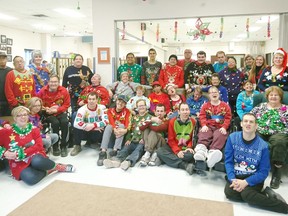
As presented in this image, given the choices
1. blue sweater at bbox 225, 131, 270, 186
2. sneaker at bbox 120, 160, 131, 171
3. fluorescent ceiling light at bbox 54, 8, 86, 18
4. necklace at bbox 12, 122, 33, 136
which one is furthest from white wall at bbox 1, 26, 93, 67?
blue sweater at bbox 225, 131, 270, 186

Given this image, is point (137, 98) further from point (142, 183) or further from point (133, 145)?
→ point (142, 183)

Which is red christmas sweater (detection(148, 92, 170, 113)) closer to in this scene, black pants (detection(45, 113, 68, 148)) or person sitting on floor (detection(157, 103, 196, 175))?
person sitting on floor (detection(157, 103, 196, 175))

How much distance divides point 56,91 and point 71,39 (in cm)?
1140

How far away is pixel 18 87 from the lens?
12.9 ft

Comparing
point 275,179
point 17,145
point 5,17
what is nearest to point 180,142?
point 275,179

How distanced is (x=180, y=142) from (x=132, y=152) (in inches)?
27.4

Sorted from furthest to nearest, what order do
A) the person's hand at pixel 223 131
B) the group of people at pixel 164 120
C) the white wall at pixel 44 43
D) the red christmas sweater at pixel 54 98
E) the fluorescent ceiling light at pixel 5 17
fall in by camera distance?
the white wall at pixel 44 43 < the fluorescent ceiling light at pixel 5 17 < the red christmas sweater at pixel 54 98 < the person's hand at pixel 223 131 < the group of people at pixel 164 120

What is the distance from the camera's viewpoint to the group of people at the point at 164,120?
105 inches

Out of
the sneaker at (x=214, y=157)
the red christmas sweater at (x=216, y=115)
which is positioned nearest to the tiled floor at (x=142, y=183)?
the sneaker at (x=214, y=157)

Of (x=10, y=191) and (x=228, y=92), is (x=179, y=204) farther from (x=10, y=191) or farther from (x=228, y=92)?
(x=228, y=92)

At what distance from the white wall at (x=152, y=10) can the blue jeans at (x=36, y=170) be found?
2679 millimetres

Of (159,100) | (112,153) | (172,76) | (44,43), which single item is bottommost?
(112,153)

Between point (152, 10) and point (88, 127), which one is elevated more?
point (152, 10)

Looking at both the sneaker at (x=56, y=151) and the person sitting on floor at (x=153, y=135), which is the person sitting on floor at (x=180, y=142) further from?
the sneaker at (x=56, y=151)
